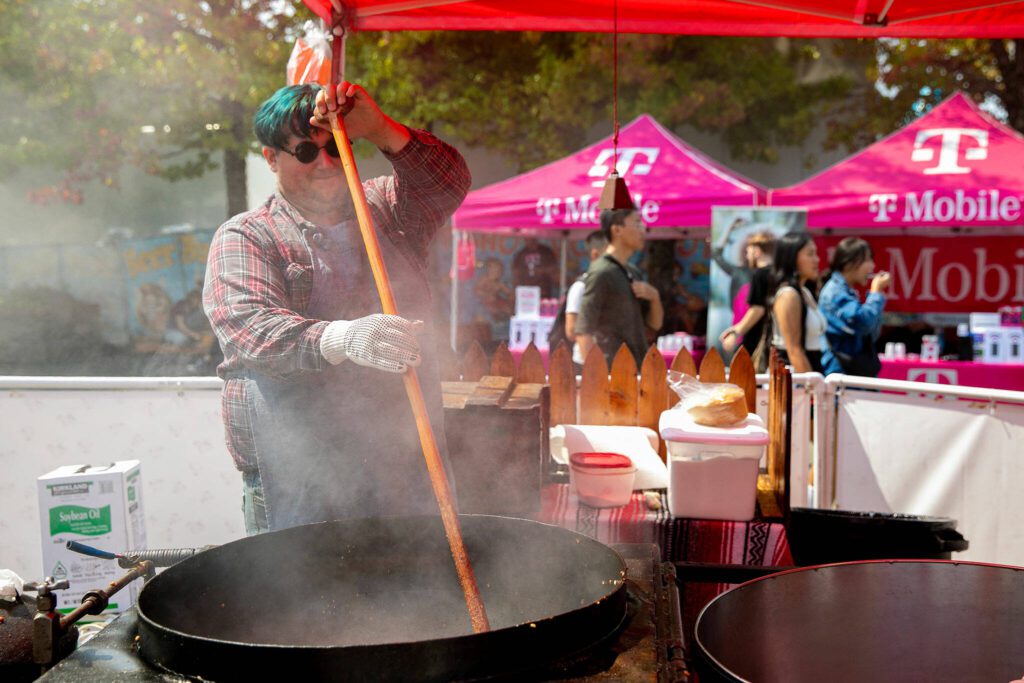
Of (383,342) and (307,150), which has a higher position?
(307,150)

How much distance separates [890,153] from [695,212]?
2.08 m

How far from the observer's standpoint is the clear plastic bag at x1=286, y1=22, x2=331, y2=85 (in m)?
3.05

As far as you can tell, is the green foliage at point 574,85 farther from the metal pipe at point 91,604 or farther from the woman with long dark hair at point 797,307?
the metal pipe at point 91,604

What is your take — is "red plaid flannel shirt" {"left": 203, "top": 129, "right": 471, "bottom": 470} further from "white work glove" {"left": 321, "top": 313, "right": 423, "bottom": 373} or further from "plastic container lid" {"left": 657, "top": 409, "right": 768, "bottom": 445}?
"plastic container lid" {"left": 657, "top": 409, "right": 768, "bottom": 445}

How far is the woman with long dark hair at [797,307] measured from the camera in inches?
205

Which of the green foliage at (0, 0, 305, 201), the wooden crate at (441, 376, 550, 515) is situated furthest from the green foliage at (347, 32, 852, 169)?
the wooden crate at (441, 376, 550, 515)

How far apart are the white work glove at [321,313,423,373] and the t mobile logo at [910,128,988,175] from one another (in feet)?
24.1

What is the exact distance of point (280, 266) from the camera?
2.10m

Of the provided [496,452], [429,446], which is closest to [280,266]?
[429,446]

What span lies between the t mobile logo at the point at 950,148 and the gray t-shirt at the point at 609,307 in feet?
14.1

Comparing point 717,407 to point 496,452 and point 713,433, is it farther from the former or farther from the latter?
point 496,452

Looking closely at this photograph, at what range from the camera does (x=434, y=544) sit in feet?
6.23

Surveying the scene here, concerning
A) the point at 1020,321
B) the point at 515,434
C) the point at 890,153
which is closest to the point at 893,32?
the point at 515,434

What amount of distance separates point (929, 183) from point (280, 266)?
7.01 metres
